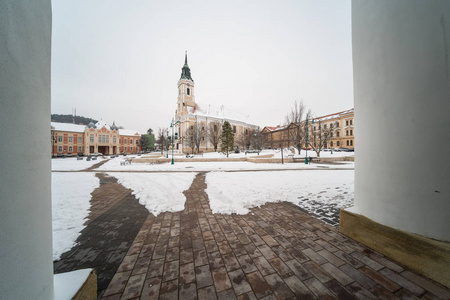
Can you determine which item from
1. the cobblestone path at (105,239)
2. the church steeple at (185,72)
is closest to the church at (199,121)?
the church steeple at (185,72)

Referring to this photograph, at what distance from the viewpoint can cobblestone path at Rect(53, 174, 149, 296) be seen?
256 cm

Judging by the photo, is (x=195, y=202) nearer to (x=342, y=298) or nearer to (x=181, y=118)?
(x=342, y=298)

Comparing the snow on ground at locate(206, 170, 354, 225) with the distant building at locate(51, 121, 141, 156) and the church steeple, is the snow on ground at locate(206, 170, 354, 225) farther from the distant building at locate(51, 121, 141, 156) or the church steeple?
the distant building at locate(51, 121, 141, 156)

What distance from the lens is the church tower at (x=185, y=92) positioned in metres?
51.8

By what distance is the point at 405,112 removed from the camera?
234cm

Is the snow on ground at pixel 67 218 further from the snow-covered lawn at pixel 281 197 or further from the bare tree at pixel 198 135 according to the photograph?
the bare tree at pixel 198 135

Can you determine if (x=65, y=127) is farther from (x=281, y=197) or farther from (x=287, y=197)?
(x=287, y=197)

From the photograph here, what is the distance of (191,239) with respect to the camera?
10.8ft

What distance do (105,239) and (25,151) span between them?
122 inches

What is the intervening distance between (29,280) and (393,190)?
14.0ft

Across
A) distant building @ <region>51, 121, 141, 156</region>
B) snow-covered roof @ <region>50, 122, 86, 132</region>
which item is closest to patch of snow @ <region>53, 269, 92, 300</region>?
distant building @ <region>51, 121, 141, 156</region>

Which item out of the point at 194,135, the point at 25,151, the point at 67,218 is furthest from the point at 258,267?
the point at 194,135

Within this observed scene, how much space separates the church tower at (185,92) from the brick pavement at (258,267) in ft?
166

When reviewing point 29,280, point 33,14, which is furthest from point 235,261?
point 33,14
